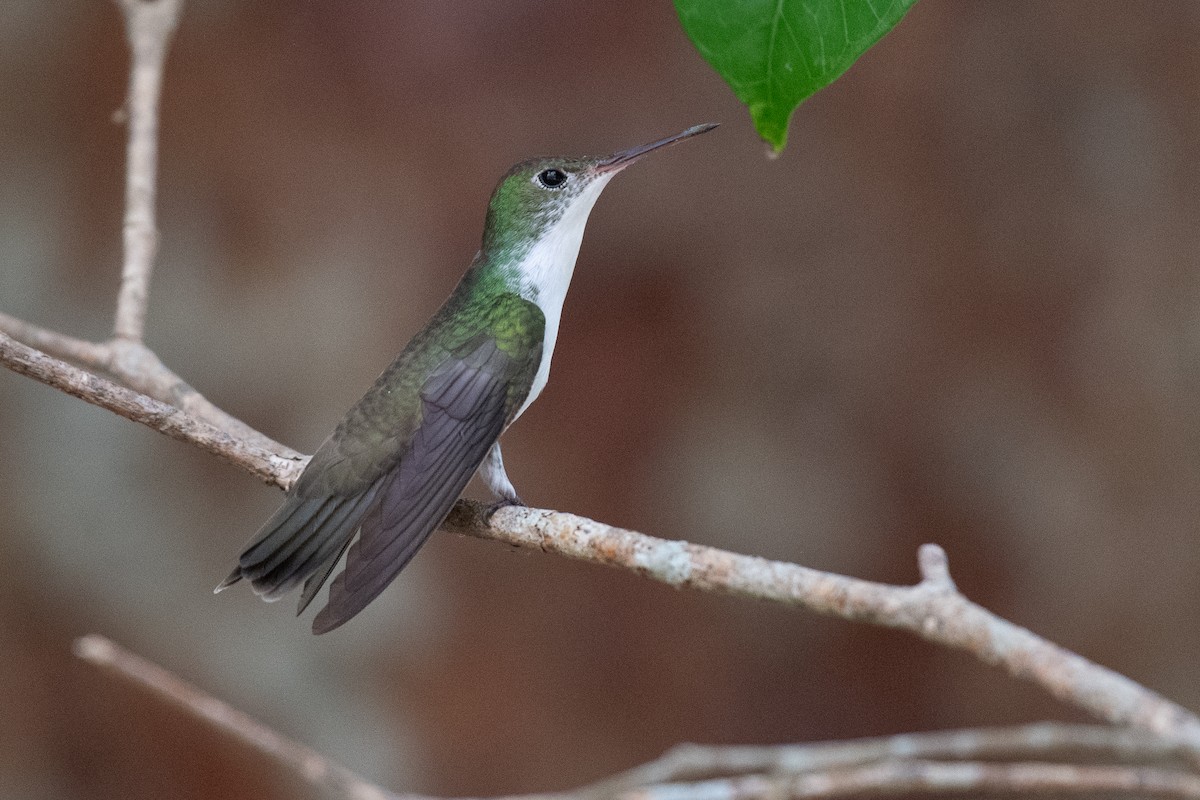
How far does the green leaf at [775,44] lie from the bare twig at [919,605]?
0.63 metres

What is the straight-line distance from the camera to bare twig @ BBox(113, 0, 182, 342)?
9.26 ft

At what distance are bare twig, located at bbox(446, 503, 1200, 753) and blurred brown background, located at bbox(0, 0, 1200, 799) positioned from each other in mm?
2732

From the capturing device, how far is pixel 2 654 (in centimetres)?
460

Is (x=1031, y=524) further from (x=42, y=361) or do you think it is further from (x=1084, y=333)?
(x=42, y=361)

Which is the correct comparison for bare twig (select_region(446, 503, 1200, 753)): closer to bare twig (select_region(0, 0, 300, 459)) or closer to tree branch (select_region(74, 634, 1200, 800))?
tree branch (select_region(74, 634, 1200, 800))

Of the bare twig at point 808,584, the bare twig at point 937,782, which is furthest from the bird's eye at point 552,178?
the bare twig at point 937,782

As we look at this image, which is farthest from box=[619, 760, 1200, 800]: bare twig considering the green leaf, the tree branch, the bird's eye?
the bird's eye

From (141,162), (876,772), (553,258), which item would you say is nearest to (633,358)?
(553,258)

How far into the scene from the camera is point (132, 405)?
6.77ft

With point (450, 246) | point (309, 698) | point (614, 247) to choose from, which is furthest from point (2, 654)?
point (614, 247)

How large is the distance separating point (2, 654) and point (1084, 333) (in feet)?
13.5

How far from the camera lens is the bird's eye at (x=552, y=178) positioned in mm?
2691

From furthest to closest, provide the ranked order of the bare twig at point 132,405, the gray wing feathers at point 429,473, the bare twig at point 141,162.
→ 1. the bare twig at point 141,162
2. the gray wing feathers at point 429,473
3. the bare twig at point 132,405

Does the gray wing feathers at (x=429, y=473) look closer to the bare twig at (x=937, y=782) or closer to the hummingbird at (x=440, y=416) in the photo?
the hummingbird at (x=440, y=416)
